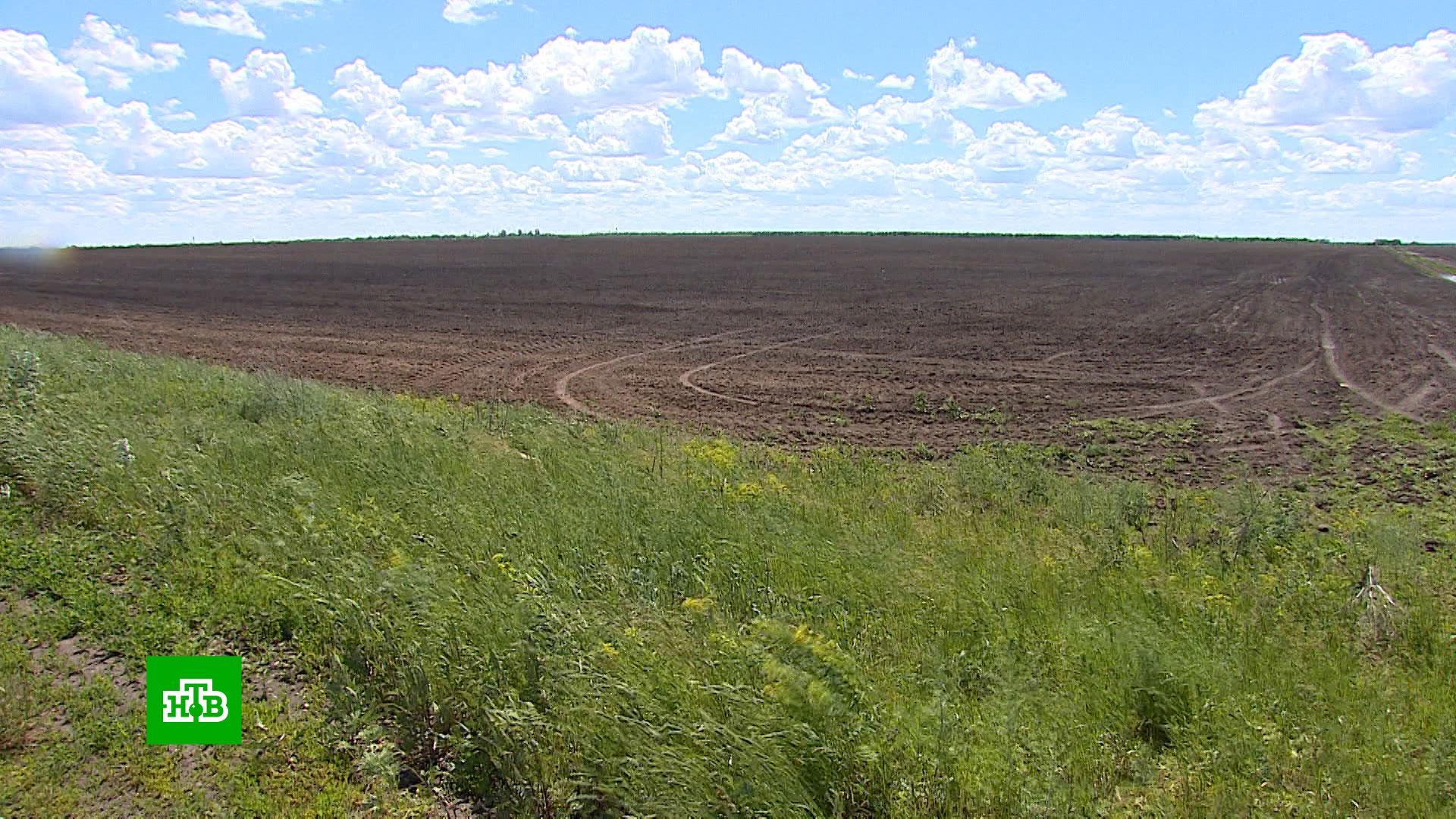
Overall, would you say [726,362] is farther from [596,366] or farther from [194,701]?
[194,701]

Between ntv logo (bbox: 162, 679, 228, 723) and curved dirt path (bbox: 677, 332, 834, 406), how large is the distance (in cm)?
1270

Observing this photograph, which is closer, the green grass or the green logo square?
the green grass

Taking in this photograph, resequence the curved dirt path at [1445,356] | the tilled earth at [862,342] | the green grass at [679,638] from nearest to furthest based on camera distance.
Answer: the green grass at [679,638] → the tilled earth at [862,342] → the curved dirt path at [1445,356]

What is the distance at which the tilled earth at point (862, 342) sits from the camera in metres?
15.6

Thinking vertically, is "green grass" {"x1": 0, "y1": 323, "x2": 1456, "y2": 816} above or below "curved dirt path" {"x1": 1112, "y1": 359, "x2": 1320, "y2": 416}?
above

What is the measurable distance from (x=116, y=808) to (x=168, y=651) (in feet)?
4.35

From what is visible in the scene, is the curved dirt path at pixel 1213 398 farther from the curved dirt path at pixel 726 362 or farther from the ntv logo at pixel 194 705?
the ntv logo at pixel 194 705

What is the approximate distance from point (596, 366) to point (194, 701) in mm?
17072

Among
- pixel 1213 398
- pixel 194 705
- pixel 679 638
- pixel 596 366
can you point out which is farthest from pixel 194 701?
pixel 1213 398

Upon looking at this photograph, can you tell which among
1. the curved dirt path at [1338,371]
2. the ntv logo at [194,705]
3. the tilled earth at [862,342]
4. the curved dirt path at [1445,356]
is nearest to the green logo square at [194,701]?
the ntv logo at [194,705]

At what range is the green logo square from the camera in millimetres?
4254

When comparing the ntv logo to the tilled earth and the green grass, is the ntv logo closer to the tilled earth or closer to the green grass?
the green grass

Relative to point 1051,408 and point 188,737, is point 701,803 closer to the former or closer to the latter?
point 188,737

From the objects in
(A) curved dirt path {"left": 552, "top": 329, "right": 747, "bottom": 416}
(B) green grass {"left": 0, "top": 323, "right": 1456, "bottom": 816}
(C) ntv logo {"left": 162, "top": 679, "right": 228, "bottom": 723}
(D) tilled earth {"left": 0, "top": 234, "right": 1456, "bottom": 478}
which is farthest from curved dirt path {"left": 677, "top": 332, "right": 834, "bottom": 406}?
(C) ntv logo {"left": 162, "top": 679, "right": 228, "bottom": 723}
